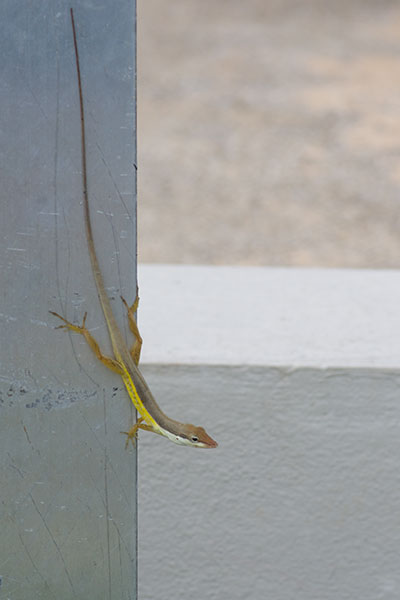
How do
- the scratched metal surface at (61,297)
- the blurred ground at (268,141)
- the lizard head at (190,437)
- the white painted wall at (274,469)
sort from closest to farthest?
the scratched metal surface at (61,297)
the lizard head at (190,437)
the white painted wall at (274,469)
the blurred ground at (268,141)

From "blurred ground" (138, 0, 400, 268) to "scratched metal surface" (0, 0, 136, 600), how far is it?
7.69m

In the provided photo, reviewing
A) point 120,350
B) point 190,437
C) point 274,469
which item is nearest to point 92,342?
point 120,350

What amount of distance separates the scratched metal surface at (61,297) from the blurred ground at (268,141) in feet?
25.2

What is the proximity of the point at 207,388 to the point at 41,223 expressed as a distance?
66 cm

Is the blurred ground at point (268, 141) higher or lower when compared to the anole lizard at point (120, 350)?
higher

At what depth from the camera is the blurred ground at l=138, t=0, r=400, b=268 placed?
9422 mm

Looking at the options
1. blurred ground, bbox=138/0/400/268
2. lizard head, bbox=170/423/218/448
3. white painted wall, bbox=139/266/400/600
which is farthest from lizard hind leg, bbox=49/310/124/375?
blurred ground, bbox=138/0/400/268

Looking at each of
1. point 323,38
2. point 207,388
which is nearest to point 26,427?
point 207,388

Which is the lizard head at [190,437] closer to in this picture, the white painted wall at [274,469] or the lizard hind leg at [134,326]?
the lizard hind leg at [134,326]

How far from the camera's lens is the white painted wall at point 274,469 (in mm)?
1487

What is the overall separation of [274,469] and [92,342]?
0.68m

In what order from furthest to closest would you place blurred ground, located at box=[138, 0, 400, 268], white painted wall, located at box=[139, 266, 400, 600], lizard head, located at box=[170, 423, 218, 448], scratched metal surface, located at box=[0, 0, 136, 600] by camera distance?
blurred ground, located at box=[138, 0, 400, 268] < white painted wall, located at box=[139, 266, 400, 600] < lizard head, located at box=[170, 423, 218, 448] < scratched metal surface, located at box=[0, 0, 136, 600]

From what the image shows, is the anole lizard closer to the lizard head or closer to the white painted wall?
the lizard head

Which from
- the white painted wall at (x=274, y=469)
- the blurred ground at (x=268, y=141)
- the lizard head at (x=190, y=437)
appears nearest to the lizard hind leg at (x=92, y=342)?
the lizard head at (x=190, y=437)
